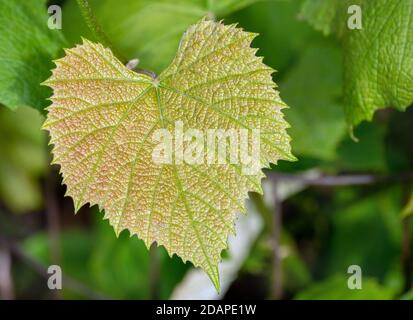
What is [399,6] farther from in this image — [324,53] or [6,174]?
[6,174]

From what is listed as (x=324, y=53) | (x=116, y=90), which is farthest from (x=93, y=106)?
(x=324, y=53)

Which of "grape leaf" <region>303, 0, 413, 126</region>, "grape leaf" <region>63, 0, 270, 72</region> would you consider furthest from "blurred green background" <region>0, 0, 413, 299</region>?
"grape leaf" <region>303, 0, 413, 126</region>

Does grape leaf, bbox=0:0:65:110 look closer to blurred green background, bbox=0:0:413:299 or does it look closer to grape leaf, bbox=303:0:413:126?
blurred green background, bbox=0:0:413:299

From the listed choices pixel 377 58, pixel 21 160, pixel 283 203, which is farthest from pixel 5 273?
pixel 377 58

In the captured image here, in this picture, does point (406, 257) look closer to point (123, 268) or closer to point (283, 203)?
point (283, 203)

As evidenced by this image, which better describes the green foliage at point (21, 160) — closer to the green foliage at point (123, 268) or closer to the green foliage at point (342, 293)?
the green foliage at point (123, 268)

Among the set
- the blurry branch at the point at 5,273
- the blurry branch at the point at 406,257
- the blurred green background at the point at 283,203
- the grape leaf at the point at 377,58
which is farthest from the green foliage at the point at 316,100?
the blurry branch at the point at 5,273
